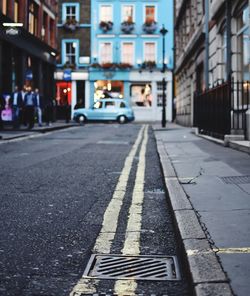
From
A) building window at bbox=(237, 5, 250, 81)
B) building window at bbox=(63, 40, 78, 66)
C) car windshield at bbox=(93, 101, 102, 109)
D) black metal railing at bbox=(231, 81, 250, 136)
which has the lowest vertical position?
black metal railing at bbox=(231, 81, 250, 136)

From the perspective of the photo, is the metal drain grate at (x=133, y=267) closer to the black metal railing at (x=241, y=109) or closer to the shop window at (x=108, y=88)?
the black metal railing at (x=241, y=109)

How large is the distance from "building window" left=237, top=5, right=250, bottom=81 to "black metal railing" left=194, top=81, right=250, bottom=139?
3.09 feet

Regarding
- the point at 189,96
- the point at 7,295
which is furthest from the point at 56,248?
the point at 189,96

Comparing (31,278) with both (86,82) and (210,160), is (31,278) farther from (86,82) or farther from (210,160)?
(86,82)

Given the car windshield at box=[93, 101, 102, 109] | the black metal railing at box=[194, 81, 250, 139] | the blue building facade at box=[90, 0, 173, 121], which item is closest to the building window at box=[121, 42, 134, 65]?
the blue building facade at box=[90, 0, 173, 121]

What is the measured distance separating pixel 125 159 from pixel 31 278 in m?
7.58

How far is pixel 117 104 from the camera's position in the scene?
43.1 metres

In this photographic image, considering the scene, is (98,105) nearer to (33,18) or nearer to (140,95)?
(140,95)

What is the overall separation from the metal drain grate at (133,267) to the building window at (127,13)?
48957 millimetres

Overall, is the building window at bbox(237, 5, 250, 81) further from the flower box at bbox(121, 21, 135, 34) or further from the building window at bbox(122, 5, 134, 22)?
the building window at bbox(122, 5, 134, 22)

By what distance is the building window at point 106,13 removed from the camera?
5122 cm

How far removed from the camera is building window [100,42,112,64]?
2023 inches

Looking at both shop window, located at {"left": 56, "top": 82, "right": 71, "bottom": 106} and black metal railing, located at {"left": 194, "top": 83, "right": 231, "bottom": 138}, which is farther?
shop window, located at {"left": 56, "top": 82, "right": 71, "bottom": 106}

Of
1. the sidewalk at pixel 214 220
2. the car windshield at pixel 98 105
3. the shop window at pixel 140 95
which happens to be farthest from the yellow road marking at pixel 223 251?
the shop window at pixel 140 95
